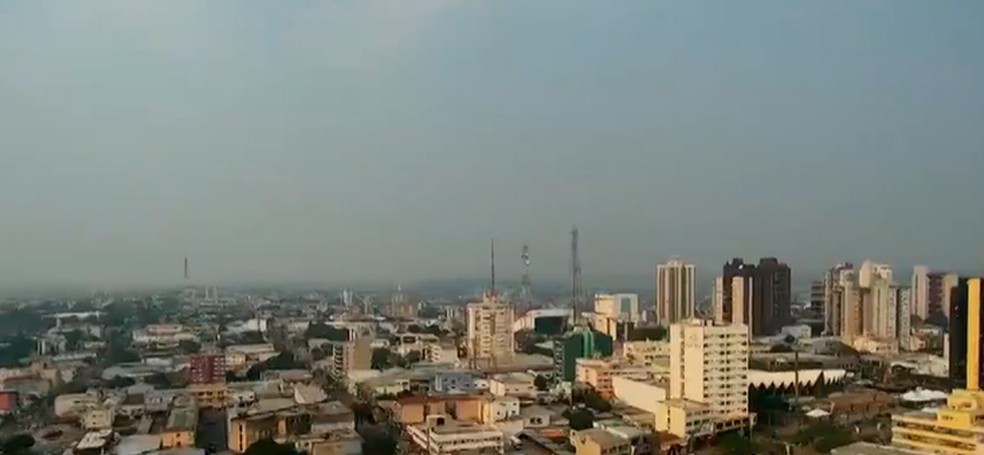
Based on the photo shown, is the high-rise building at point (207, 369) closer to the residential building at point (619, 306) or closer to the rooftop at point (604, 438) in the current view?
the rooftop at point (604, 438)

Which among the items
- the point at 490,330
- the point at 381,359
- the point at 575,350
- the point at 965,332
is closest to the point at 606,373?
the point at 575,350

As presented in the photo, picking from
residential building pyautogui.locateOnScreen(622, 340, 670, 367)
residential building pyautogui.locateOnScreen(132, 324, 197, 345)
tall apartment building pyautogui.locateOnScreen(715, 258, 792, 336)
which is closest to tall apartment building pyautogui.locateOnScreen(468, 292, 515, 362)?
residential building pyautogui.locateOnScreen(622, 340, 670, 367)

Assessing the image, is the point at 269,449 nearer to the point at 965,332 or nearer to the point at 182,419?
the point at 182,419

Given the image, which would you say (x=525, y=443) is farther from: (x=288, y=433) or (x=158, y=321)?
(x=158, y=321)

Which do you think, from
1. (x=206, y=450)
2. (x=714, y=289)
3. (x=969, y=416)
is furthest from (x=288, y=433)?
(x=714, y=289)

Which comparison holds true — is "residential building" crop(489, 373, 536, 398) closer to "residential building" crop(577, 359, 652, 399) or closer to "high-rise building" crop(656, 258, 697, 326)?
"residential building" crop(577, 359, 652, 399)
